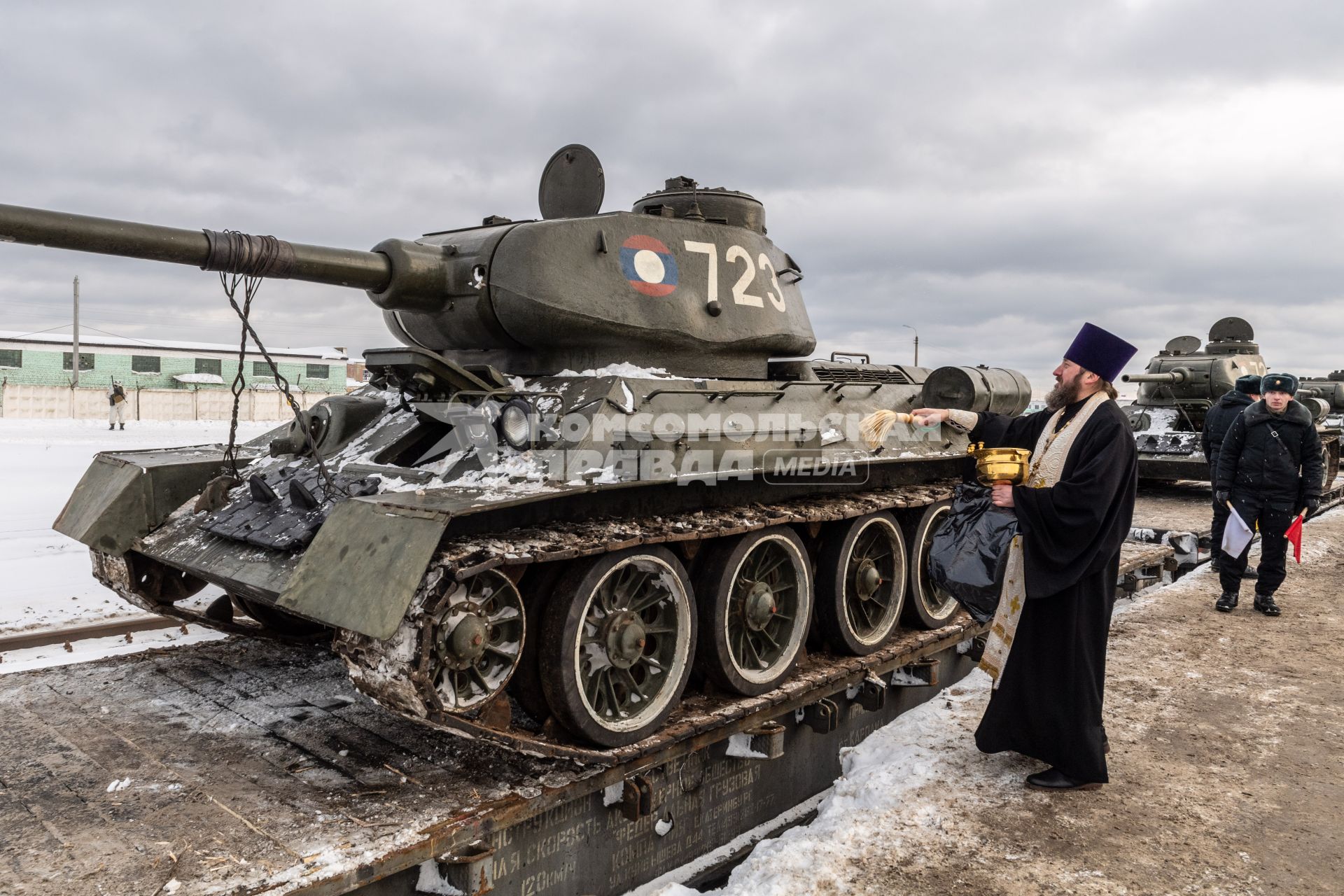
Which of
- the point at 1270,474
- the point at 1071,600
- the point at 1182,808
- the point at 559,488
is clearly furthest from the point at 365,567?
the point at 1270,474

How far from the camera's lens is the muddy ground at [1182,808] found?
3.98 m

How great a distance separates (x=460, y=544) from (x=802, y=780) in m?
3.14

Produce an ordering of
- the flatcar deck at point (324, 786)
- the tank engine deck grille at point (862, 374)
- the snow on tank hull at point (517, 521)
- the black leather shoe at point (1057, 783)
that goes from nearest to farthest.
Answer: the flatcar deck at point (324, 786), the snow on tank hull at point (517, 521), the black leather shoe at point (1057, 783), the tank engine deck grille at point (862, 374)

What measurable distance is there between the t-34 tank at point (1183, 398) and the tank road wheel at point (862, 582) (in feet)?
36.0

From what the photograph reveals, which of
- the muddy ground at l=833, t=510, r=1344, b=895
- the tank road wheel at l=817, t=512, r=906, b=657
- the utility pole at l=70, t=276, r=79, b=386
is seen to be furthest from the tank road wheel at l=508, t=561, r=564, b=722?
the utility pole at l=70, t=276, r=79, b=386

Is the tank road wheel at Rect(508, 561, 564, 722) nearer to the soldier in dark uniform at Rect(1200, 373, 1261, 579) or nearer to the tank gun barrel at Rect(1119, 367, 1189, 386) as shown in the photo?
the soldier in dark uniform at Rect(1200, 373, 1261, 579)

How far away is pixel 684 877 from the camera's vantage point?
17.0ft

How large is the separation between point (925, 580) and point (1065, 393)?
2.84 m

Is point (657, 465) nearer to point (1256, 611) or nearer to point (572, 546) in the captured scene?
point (572, 546)

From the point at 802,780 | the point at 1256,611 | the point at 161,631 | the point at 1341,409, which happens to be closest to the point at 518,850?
the point at 802,780

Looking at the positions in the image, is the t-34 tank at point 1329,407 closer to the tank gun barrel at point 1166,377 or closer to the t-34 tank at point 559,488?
the tank gun barrel at point 1166,377

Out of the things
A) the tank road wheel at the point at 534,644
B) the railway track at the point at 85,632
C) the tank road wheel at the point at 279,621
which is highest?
the tank road wheel at the point at 534,644

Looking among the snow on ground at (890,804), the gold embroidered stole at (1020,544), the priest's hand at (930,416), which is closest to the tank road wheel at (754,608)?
the snow on ground at (890,804)

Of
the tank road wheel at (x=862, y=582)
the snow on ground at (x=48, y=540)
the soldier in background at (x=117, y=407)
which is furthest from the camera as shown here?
the soldier in background at (x=117, y=407)
